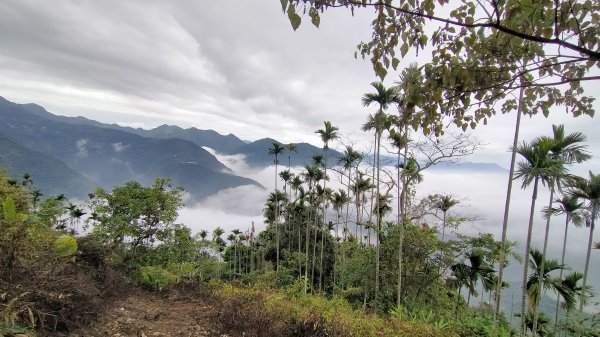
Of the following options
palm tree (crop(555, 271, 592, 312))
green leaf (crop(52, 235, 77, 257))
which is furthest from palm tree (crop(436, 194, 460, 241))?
green leaf (crop(52, 235, 77, 257))

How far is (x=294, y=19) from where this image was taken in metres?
1.91

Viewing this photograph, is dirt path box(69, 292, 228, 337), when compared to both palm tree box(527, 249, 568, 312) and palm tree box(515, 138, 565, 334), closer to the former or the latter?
palm tree box(515, 138, 565, 334)

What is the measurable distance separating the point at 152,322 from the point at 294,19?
256 inches

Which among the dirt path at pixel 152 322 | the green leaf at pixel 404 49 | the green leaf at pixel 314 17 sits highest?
the green leaf at pixel 314 17

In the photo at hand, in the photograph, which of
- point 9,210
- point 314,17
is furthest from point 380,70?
point 9,210

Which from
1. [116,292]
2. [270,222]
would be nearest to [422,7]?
[116,292]

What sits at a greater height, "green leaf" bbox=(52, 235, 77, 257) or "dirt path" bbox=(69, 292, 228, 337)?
"green leaf" bbox=(52, 235, 77, 257)

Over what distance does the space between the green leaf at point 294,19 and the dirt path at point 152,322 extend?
203 inches

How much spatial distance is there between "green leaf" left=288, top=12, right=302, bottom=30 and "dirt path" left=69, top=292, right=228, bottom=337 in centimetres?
515

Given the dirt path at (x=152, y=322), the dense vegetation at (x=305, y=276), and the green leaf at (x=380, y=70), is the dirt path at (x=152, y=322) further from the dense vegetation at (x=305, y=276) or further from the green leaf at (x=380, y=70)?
the green leaf at (x=380, y=70)

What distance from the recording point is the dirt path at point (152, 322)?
18.0ft

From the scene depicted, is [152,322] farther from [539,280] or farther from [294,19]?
[539,280]

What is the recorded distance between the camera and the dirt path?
550 centimetres

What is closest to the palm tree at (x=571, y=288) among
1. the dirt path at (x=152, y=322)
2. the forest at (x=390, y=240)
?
the forest at (x=390, y=240)
